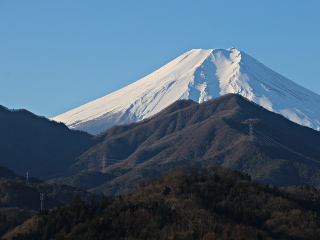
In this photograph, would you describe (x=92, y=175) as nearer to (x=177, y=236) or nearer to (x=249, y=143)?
(x=249, y=143)

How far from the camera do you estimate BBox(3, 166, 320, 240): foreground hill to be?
7344 centimetres

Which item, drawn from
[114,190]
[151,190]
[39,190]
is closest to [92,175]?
[114,190]

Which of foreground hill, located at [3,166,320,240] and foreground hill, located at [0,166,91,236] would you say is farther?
foreground hill, located at [0,166,91,236]

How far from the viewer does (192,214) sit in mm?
76312

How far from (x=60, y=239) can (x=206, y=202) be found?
14381 millimetres

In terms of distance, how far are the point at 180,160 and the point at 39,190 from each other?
215ft

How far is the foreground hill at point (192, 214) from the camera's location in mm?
73438

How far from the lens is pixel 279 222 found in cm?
7769

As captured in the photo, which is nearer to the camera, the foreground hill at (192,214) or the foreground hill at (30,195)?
the foreground hill at (192,214)

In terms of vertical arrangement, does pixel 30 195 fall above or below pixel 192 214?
below

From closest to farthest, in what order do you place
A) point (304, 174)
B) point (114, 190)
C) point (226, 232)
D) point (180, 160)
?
point (226, 232) < point (114, 190) < point (304, 174) < point (180, 160)

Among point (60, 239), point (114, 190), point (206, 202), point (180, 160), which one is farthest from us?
point (180, 160)

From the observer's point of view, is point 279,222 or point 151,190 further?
point 151,190

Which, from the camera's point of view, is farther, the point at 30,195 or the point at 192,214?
the point at 30,195
